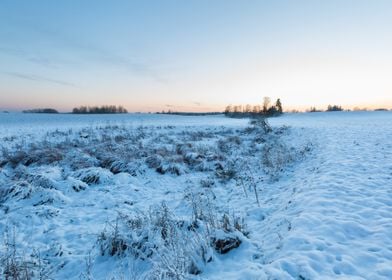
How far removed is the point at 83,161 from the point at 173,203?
223 inches

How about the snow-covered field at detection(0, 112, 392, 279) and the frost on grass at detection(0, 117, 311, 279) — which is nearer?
the snow-covered field at detection(0, 112, 392, 279)

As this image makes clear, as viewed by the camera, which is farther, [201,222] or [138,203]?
[138,203]

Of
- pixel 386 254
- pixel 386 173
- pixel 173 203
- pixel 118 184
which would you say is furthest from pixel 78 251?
pixel 386 173

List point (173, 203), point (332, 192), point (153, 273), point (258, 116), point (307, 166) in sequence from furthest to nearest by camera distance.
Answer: point (258, 116)
point (307, 166)
point (173, 203)
point (332, 192)
point (153, 273)

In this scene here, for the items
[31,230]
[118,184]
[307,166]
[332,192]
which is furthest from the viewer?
[307,166]

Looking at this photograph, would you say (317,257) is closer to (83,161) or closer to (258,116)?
(83,161)

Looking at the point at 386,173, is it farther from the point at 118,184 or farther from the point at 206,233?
the point at 118,184

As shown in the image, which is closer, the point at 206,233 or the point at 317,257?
the point at 317,257

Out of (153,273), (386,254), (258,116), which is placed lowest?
(153,273)

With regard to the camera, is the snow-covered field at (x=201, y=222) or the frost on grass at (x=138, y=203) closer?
the snow-covered field at (x=201, y=222)

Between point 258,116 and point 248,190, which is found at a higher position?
point 258,116

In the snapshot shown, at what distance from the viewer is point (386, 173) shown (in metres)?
7.91

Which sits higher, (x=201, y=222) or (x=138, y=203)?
(x=201, y=222)

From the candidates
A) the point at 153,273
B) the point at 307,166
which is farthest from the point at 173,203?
the point at 307,166
